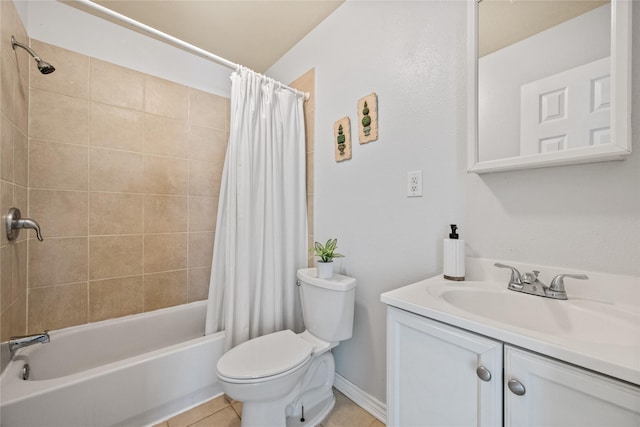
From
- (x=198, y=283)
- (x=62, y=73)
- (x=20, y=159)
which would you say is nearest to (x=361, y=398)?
(x=198, y=283)

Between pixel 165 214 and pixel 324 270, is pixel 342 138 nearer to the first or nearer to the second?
pixel 324 270

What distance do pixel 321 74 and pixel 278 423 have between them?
201 centimetres

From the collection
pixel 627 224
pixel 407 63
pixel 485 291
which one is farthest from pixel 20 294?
pixel 627 224

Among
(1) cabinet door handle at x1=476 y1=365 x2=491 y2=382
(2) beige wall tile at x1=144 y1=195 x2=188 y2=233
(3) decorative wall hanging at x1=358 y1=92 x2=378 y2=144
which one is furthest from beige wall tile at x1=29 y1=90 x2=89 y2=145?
(1) cabinet door handle at x1=476 y1=365 x2=491 y2=382

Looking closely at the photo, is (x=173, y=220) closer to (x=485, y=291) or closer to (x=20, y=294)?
(x=20, y=294)

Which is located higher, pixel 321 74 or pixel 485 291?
pixel 321 74

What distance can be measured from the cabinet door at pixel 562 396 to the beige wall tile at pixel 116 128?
2224 millimetres

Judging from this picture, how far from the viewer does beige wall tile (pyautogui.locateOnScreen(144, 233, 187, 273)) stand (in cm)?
179

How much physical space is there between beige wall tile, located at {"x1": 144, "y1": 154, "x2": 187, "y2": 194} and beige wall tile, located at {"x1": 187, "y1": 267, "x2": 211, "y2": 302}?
642 millimetres

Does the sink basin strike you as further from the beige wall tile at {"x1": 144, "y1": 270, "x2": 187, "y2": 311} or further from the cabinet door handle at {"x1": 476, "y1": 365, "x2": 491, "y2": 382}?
the beige wall tile at {"x1": 144, "y1": 270, "x2": 187, "y2": 311}

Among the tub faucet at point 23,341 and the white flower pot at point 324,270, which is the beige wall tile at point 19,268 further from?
the white flower pot at point 324,270

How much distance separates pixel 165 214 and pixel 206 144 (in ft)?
2.11

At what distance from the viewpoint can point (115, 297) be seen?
1.66 metres

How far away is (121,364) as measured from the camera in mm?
1188
